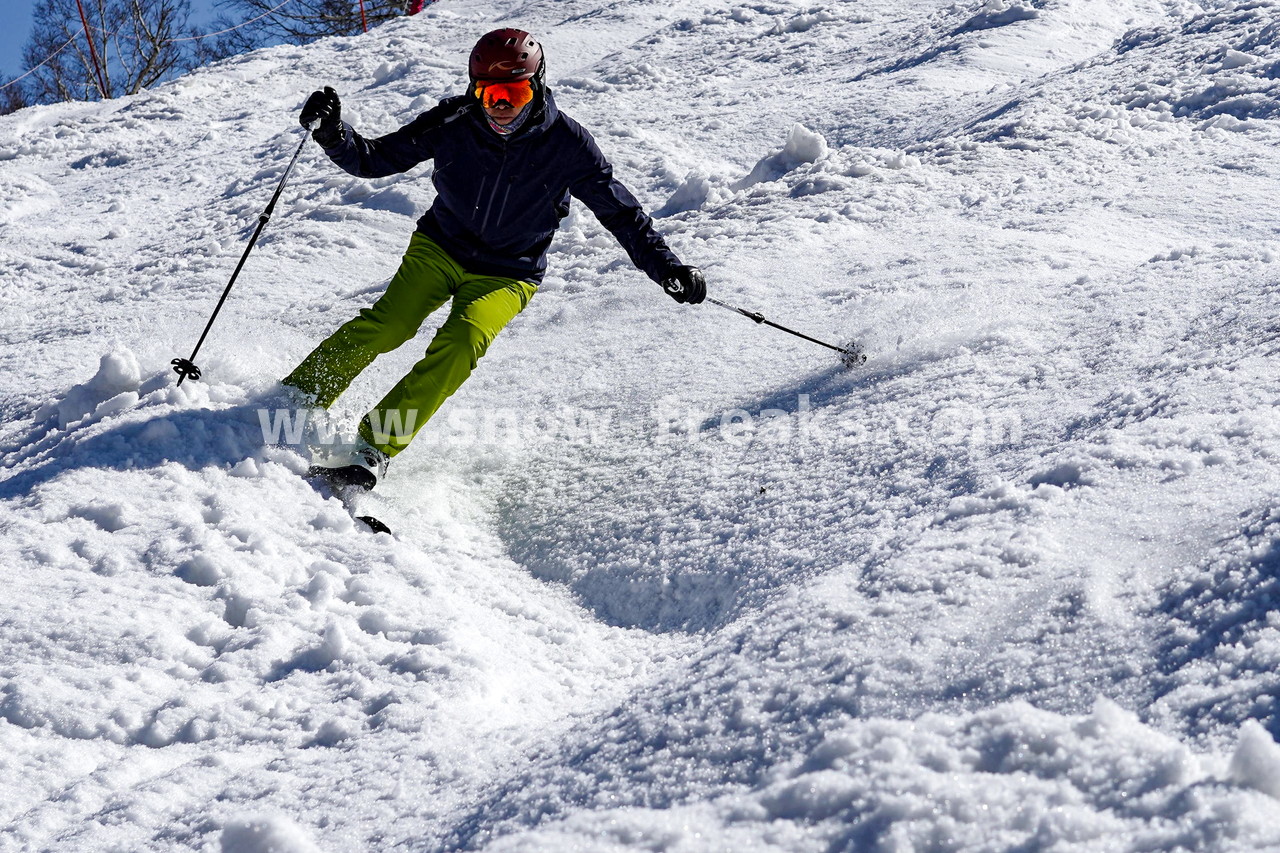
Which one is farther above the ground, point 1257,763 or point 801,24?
point 801,24

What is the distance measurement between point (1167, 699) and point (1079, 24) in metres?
8.78

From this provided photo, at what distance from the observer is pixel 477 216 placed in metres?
3.86

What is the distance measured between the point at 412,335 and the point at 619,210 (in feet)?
3.01

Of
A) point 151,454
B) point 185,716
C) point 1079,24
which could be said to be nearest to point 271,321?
point 151,454

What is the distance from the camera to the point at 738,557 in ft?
9.81

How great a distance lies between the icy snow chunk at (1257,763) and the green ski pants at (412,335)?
2637 millimetres

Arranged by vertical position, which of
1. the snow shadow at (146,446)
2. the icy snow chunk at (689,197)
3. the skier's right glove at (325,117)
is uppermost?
the skier's right glove at (325,117)

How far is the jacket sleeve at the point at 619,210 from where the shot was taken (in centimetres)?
386

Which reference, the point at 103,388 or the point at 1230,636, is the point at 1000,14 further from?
the point at 1230,636

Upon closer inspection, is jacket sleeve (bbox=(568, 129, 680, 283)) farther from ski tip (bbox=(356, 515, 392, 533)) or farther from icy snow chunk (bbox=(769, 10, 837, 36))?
icy snow chunk (bbox=(769, 10, 837, 36))

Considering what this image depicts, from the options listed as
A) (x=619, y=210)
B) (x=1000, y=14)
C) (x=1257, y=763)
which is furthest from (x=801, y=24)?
(x=1257, y=763)

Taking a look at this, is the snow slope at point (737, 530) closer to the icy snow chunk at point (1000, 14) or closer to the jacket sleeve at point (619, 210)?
the jacket sleeve at point (619, 210)
